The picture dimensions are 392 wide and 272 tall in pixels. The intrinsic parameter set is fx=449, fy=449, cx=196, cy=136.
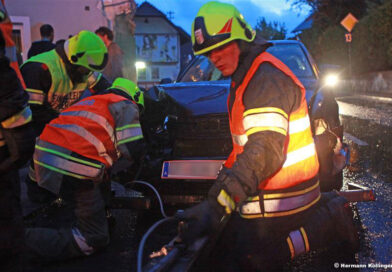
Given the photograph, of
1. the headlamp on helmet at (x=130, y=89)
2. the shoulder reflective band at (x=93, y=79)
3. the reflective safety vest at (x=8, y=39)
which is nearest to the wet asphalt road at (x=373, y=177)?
the headlamp on helmet at (x=130, y=89)

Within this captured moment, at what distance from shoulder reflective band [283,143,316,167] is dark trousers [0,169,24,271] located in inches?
50.4

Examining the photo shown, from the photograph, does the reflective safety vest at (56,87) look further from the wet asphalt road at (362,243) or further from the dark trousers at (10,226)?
the dark trousers at (10,226)

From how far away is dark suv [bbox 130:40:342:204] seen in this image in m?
3.68

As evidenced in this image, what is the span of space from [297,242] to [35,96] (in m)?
2.99

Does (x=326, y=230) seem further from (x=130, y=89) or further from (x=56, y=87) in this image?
(x=56, y=87)

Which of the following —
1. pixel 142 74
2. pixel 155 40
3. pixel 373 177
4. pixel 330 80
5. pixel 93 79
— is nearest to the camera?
pixel 93 79

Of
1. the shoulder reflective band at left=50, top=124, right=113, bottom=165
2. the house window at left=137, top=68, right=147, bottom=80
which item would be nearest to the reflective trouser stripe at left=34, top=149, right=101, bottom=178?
the shoulder reflective band at left=50, top=124, right=113, bottom=165

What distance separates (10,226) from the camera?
1938mm

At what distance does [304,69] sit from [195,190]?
2.40m

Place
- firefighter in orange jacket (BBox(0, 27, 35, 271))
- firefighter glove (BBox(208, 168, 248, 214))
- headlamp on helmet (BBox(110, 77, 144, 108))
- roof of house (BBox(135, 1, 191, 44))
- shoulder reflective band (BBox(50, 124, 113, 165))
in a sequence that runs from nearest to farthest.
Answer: firefighter in orange jacket (BBox(0, 27, 35, 271)), firefighter glove (BBox(208, 168, 248, 214)), shoulder reflective band (BBox(50, 124, 113, 165)), headlamp on helmet (BBox(110, 77, 144, 108)), roof of house (BBox(135, 1, 191, 44))

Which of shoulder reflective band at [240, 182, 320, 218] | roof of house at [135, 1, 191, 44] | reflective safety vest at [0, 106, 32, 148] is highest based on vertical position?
roof of house at [135, 1, 191, 44]

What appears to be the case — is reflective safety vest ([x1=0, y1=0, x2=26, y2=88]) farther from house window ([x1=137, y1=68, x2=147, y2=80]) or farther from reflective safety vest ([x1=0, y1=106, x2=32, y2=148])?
house window ([x1=137, y1=68, x2=147, y2=80])

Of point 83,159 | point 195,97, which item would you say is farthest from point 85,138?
point 195,97

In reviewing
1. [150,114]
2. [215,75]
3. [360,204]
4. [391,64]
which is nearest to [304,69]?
[215,75]
